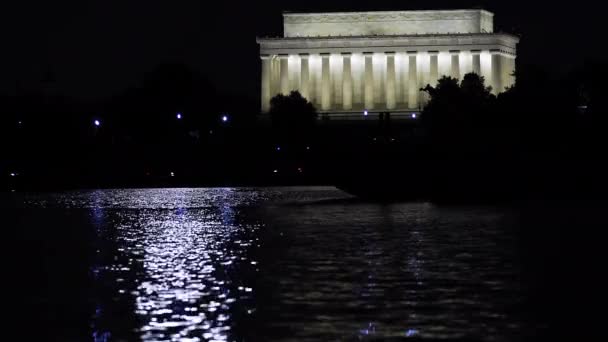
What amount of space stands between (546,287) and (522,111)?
68099 millimetres

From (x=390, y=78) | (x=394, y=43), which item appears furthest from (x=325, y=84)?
(x=394, y=43)

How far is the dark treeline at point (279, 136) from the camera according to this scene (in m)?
81.9

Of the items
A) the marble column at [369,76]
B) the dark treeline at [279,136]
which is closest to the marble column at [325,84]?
the marble column at [369,76]

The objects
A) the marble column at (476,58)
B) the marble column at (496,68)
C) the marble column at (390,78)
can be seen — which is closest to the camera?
the marble column at (496,68)

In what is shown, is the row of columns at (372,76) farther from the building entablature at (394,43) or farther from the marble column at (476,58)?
the building entablature at (394,43)

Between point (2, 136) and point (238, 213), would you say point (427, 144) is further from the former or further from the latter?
point (2, 136)

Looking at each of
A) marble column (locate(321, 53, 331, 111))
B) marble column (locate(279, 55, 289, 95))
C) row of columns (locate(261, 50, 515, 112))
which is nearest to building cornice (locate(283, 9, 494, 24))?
row of columns (locate(261, 50, 515, 112))

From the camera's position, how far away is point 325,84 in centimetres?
16188

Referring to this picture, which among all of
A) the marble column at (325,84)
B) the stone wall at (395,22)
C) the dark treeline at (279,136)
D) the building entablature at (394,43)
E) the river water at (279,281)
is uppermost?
the stone wall at (395,22)

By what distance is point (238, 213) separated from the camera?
60.2m

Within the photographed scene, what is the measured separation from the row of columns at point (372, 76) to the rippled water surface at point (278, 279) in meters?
107

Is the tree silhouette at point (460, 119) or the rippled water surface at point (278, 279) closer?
the rippled water surface at point (278, 279)

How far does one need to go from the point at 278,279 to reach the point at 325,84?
134824 mm

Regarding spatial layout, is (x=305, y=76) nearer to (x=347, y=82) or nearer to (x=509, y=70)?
(x=347, y=82)
